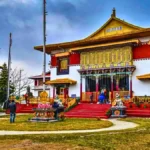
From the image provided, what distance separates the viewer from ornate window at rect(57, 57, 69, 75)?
31888mm

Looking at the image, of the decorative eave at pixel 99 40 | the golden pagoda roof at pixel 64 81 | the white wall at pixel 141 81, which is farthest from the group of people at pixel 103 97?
the decorative eave at pixel 99 40

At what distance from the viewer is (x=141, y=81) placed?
26.5m

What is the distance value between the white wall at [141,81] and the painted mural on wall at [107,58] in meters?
0.99

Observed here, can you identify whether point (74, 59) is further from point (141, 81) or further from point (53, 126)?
point (53, 126)

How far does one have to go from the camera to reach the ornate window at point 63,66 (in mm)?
31888

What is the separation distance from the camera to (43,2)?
65.9ft

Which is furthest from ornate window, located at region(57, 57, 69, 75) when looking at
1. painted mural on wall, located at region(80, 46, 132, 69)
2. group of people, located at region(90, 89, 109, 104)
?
group of people, located at region(90, 89, 109, 104)

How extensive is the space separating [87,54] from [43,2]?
10.7 m

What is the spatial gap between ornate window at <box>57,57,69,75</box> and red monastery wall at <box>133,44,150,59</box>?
849 cm

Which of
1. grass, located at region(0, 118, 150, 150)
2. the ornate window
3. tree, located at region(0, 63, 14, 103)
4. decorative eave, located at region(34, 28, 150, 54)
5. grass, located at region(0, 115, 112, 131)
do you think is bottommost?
grass, located at region(0, 115, 112, 131)

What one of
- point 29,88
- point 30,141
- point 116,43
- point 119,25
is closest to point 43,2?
point 116,43

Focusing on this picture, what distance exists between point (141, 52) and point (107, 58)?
357 cm

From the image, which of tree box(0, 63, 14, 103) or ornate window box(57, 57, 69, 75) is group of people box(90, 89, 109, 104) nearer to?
ornate window box(57, 57, 69, 75)

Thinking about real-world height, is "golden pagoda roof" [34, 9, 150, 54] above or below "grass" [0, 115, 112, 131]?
above
